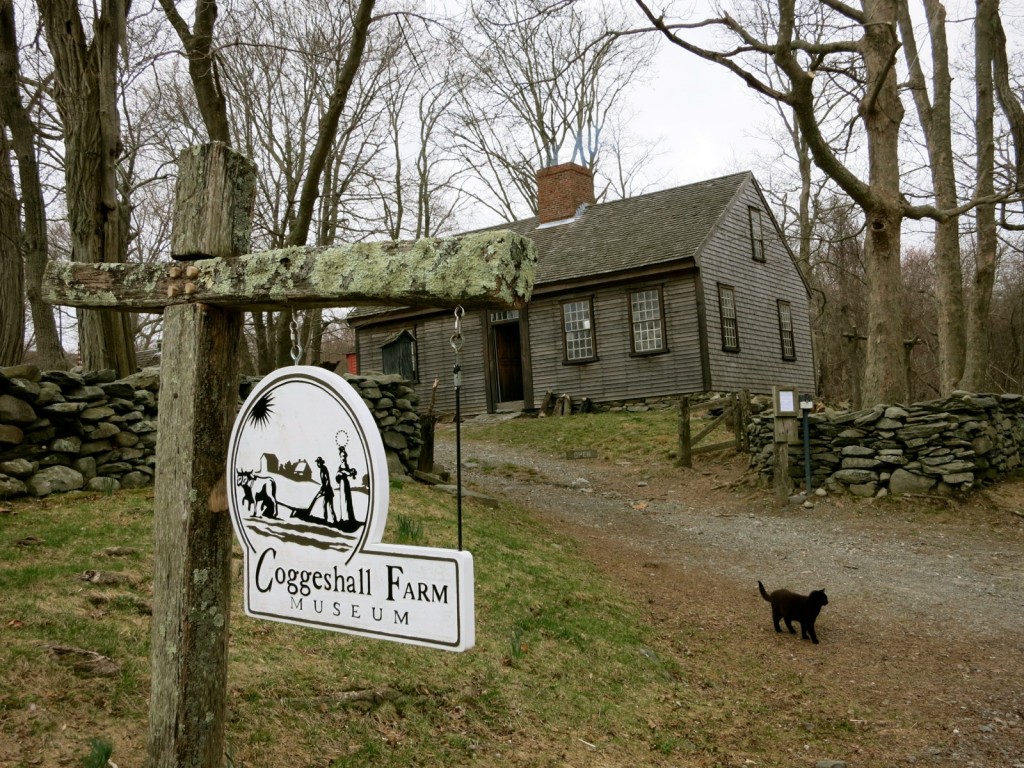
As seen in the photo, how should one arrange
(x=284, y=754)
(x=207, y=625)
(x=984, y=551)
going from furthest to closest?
(x=984, y=551) < (x=284, y=754) < (x=207, y=625)

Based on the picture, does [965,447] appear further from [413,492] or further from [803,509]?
[413,492]

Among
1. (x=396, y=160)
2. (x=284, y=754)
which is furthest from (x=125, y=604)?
(x=396, y=160)

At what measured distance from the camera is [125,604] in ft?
16.5

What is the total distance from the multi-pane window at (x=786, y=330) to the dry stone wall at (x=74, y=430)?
18.8 metres

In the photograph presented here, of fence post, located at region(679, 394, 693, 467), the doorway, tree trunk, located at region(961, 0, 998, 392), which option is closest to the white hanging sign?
fence post, located at region(679, 394, 693, 467)

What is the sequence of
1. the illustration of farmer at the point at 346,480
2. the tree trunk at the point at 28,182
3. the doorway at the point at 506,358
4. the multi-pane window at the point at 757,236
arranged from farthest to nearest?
the doorway at the point at 506,358 → the multi-pane window at the point at 757,236 → the tree trunk at the point at 28,182 → the illustration of farmer at the point at 346,480

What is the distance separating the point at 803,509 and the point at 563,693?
7.43 m

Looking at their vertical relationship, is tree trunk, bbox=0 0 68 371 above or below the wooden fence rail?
above

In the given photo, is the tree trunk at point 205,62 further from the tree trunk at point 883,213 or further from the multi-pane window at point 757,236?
the multi-pane window at point 757,236

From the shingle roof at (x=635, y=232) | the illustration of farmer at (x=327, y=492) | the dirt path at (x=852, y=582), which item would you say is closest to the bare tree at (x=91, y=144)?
the dirt path at (x=852, y=582)

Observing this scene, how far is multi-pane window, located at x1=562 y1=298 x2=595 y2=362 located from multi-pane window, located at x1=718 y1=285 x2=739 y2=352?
338 cm

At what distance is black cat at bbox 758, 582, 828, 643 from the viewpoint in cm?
675

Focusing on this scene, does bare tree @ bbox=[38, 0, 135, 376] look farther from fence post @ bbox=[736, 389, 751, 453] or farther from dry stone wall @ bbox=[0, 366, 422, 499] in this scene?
fence post @ bbox=[736, 389, 751, 453]

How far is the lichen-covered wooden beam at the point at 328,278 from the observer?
244 centimetres
